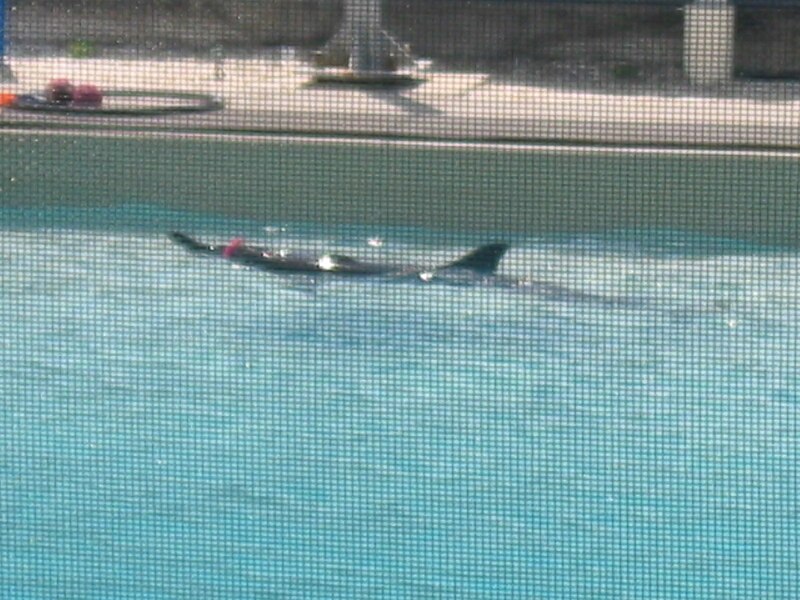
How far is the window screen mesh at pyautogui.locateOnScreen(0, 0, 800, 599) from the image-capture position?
3.26 m

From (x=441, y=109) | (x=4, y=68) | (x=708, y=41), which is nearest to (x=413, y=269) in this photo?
(x=441, y=109)

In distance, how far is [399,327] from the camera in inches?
176

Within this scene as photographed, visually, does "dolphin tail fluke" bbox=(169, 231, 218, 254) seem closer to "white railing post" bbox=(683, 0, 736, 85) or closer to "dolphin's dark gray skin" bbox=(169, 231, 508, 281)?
"dolphin's dark gray skin" bbox=(169, 231, 508, 281)

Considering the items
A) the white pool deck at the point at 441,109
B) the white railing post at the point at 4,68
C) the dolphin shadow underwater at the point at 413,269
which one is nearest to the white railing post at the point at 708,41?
the white pool deck at the point at 441,109

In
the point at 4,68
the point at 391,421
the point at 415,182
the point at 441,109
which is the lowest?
the point at 391,421

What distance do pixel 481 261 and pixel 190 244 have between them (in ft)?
3.31

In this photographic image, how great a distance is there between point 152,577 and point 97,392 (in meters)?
1.02

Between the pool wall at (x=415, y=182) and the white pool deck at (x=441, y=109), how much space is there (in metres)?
0.15

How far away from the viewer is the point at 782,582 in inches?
122

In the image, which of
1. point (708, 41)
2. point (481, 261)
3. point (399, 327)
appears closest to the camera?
point (399, 327)

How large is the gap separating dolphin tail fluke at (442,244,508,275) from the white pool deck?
966 mm

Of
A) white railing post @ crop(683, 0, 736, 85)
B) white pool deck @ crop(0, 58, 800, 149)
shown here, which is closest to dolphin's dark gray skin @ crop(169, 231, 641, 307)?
white pool deck @ crop(0, 58, 800, 149)

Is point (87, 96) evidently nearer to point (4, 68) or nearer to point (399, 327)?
point (4, 68)

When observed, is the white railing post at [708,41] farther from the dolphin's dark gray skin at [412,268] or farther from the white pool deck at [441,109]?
the dolphin's dark gray skin at [412,268]
